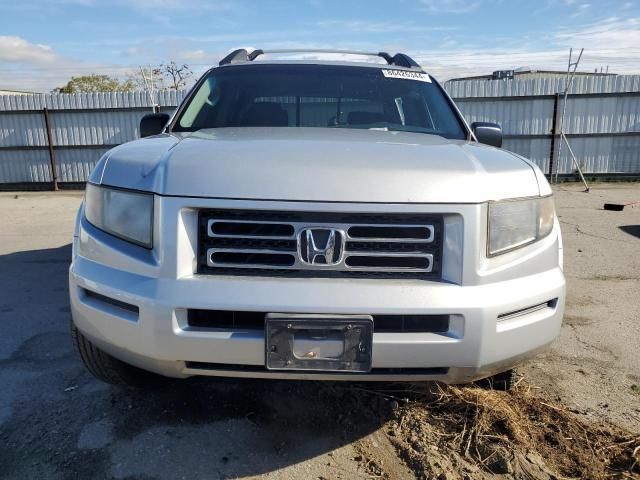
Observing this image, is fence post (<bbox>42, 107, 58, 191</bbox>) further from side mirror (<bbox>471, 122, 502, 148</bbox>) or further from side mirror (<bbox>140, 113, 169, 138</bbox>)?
side mirror (<bbox>471, 122, 502, 148</bbox>)

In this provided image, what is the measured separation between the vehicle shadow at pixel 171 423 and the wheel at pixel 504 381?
1.73 ft

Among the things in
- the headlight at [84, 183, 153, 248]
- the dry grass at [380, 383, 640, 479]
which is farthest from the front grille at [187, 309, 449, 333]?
the dry grass at [380, 383, 640, 479]

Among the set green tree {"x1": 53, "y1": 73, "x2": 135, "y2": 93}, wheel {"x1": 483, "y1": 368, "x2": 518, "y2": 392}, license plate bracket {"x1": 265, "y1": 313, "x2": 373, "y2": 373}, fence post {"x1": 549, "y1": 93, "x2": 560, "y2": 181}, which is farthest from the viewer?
green tree {"x1": 53, "y1": 73, "x2": 135, "y2": 93}

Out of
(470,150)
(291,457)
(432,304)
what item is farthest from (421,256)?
(291,457)

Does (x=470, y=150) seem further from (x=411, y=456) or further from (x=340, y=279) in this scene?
(x=411, y=456)

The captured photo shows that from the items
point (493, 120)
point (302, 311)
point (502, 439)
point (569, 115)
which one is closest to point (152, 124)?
point (302, 311)

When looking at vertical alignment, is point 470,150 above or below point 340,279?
above

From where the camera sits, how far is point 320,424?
8.36 ft

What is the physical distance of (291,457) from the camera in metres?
2.30

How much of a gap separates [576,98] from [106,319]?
14.8 m

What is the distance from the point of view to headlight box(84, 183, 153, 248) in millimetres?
2012

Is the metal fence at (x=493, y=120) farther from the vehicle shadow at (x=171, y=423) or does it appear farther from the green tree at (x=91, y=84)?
the green tree at (x=91, y=84)

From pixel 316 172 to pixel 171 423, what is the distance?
1.48m

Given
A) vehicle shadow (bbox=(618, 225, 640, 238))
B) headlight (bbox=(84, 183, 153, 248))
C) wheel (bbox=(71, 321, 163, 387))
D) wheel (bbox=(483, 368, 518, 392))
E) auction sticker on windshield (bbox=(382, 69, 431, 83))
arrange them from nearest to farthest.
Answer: headlight (bbox=(84, 183, 153, 248)) < wheel (bbox=(71, 321, 163, 387)) < wheel (bbox=(483, 368, 518, 392)) < auction sticker on windshield (bbox=(382, 69, 431, 83)) < vehicle shadow (bbox=(618, 225, 640, 238))
